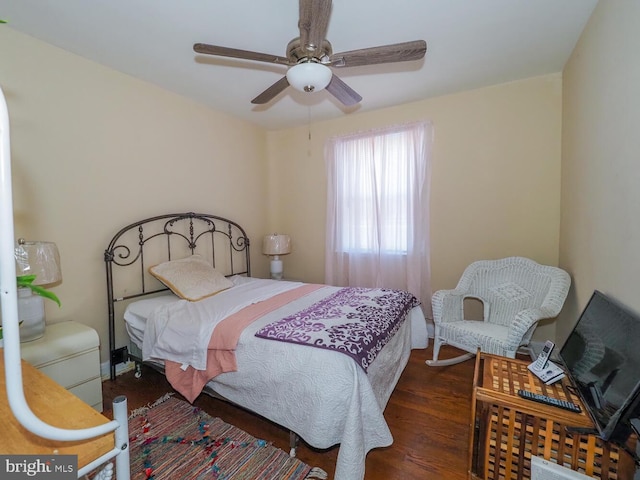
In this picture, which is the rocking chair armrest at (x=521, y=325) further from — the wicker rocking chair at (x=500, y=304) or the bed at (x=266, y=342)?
the bed at (x=266, y=342)

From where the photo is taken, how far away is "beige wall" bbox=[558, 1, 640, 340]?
4.32ft

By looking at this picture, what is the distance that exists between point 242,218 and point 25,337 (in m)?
2.22

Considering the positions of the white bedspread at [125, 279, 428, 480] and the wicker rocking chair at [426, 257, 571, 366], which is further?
the wicker rocking chair at [426, 257, 571, 366]

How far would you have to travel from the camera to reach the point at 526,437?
1.17m

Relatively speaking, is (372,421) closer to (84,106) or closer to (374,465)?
(374,465)

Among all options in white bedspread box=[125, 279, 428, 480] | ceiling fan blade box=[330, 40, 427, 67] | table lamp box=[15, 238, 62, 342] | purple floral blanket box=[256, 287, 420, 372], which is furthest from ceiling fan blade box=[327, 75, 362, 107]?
table lamp box=[15, 238, 62, 342]

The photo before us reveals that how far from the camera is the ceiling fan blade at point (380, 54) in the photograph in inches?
61.2

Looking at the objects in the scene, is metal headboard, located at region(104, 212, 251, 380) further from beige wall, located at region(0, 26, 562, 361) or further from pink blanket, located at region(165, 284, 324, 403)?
pink blanket, located at region(165, 284, 324, 403)

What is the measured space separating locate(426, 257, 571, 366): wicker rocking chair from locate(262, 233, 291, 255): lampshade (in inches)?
75.2

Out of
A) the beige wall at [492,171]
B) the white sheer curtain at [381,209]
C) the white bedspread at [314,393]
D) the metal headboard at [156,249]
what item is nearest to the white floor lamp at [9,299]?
the white bedspread at [314,393]

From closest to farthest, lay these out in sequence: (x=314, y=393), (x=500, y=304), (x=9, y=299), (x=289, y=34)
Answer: (x=9, y=299) < (x=314, y=393) < (x=289, y=34) < (x=500, y=304)

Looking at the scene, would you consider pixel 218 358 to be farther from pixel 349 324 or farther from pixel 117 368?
pixel 117 368

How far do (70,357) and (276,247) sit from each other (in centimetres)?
216

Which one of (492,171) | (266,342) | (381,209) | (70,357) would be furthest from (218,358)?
(492,171)
